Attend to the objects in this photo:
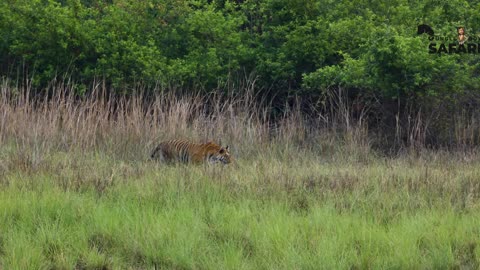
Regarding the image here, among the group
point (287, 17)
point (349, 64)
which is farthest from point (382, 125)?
point (287, 17)


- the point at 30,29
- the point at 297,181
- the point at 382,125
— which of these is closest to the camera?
the point at 297,181

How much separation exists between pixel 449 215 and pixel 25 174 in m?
4.46

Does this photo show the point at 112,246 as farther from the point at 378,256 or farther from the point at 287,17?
the point at 287,17

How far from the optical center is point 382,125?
38.4ft

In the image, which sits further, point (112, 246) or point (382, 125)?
point (382, 125)

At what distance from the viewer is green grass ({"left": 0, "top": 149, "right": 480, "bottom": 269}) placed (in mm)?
6102

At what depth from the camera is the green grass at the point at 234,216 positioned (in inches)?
240

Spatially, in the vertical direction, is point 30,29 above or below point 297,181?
above

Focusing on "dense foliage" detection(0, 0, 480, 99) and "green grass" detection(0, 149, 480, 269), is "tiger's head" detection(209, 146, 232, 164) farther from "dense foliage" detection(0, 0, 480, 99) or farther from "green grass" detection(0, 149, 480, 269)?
"dense foliage" detection(0, 0, 480, 99)

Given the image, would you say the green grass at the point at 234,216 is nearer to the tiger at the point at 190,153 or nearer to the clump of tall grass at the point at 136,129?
the tiger at the point at 190,153

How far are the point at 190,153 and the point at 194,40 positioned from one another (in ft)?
14.0
